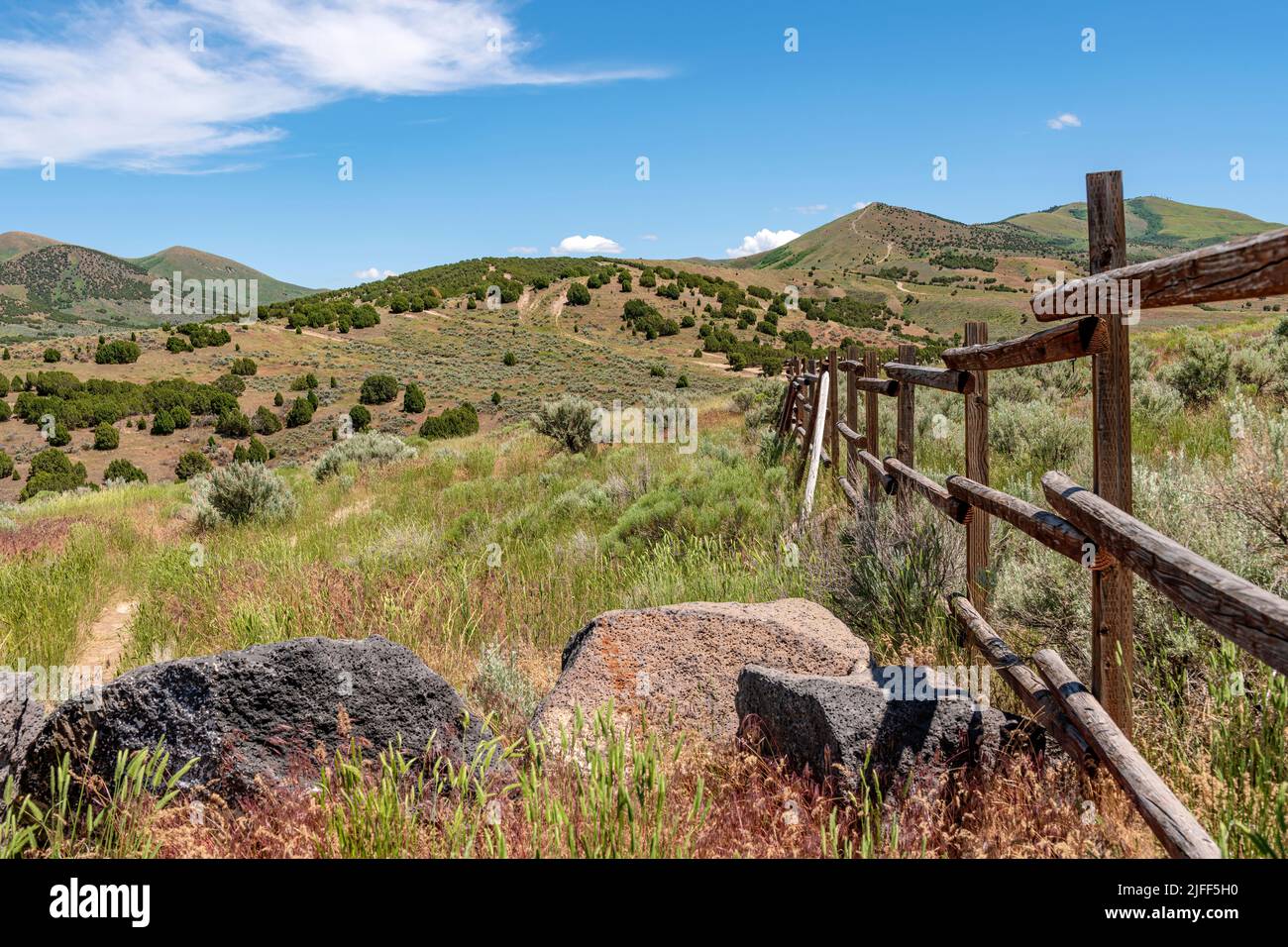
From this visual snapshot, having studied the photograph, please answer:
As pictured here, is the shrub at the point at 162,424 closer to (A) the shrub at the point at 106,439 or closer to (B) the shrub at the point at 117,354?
(A) the shrub at the point at 106,439

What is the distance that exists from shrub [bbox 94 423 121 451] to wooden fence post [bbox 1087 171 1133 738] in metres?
39.6

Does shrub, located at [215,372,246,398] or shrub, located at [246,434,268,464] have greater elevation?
shrub, located at [215,372,246,398]

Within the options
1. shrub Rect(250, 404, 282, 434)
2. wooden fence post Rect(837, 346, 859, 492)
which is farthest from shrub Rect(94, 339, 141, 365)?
wooden fence post Rect(837, 346, 859, 492)

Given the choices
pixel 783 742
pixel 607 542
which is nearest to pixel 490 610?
pixel 607 542

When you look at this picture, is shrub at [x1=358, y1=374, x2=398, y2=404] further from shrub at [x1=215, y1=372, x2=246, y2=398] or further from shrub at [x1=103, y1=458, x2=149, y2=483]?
shrub at [x1=103, y1=458, x2=149, y2=483]

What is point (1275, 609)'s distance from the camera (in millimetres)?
1766

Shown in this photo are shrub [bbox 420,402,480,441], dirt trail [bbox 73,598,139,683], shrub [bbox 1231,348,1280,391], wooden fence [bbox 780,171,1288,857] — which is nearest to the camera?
wooden fence [bbox 780,171,1288,857]

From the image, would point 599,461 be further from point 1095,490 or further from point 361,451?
point 1095,490

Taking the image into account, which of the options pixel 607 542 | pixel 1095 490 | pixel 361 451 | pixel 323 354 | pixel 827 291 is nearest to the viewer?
pixel 1095 490

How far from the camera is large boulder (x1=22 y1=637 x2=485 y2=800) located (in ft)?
9.44

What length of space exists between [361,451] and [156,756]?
57.8 feet

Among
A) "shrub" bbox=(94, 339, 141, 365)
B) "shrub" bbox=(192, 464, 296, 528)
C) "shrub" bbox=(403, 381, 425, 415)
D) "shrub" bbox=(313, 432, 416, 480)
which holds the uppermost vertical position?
"shrub" bbox=(94, 339, 141, 365)

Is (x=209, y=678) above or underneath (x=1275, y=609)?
underneath

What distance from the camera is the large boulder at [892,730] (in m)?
2.85
